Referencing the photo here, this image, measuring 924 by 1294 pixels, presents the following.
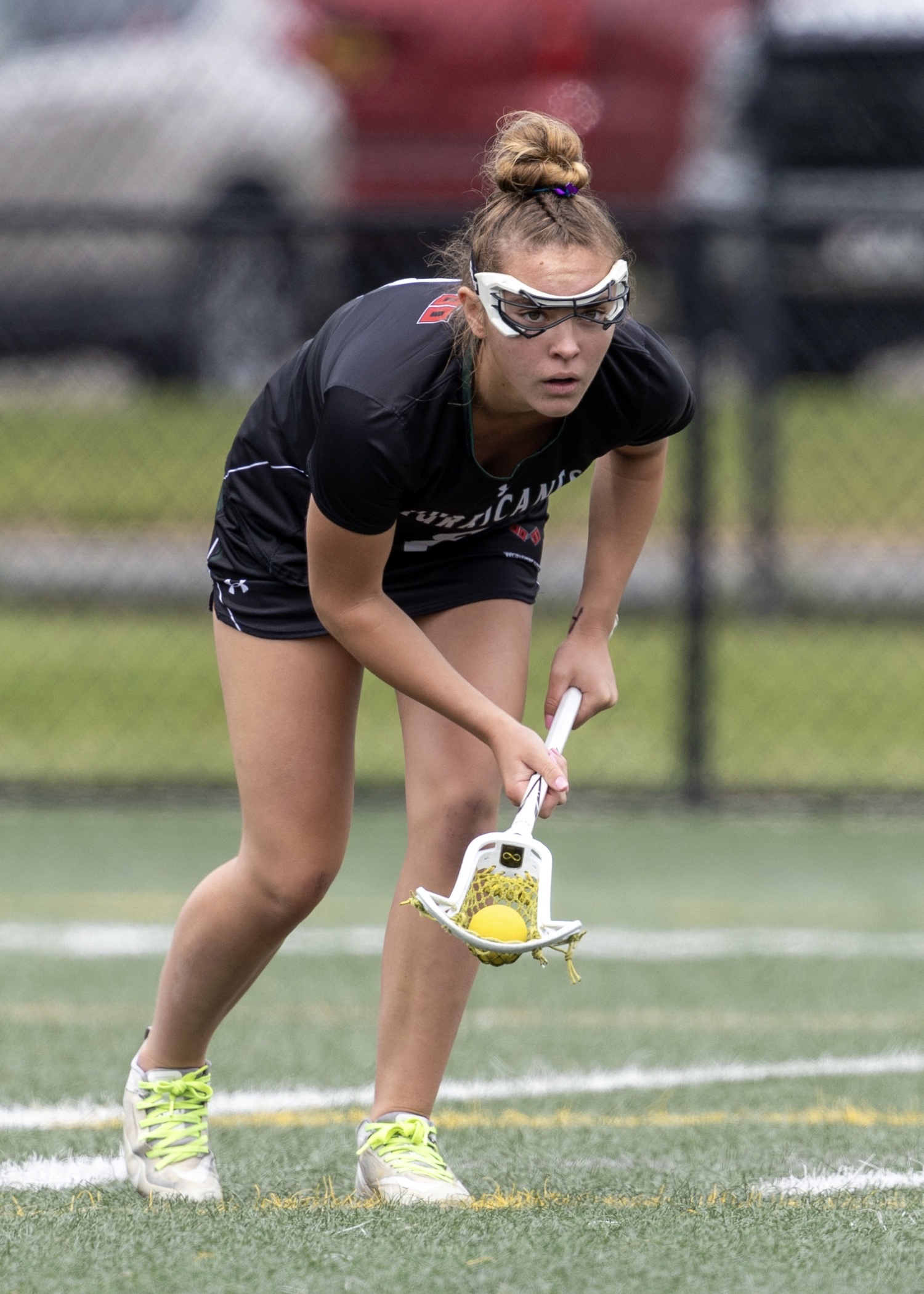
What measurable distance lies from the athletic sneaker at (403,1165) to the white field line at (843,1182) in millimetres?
506

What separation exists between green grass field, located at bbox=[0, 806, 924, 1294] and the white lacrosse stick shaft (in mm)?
564

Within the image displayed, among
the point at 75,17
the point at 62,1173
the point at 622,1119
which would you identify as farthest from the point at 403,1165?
the point at 75,17

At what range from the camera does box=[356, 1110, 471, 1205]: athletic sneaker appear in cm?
306

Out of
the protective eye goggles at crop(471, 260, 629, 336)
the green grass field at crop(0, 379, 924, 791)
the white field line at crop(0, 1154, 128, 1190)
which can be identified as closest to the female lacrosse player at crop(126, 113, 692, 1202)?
the protective eye goggles at crop(471, 260, 629, 336)

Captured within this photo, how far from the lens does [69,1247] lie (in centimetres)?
277

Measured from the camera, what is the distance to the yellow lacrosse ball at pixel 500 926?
2842mm

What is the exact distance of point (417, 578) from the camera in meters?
3.24

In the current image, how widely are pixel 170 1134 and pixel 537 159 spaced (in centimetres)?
166

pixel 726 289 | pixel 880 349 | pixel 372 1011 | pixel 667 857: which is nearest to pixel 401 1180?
pixel 372 1011

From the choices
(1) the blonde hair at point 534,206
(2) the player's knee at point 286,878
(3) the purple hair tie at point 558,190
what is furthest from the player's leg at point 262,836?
(3) the purple hair tie at point 558,190

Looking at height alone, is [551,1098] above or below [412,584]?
below

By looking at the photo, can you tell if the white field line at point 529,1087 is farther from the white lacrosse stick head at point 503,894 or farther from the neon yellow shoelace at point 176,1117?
the white lacrosse stick head at point 503,894

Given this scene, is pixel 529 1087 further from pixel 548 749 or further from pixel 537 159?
pixel 537 159

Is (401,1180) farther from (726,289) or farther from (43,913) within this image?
(726,289)
